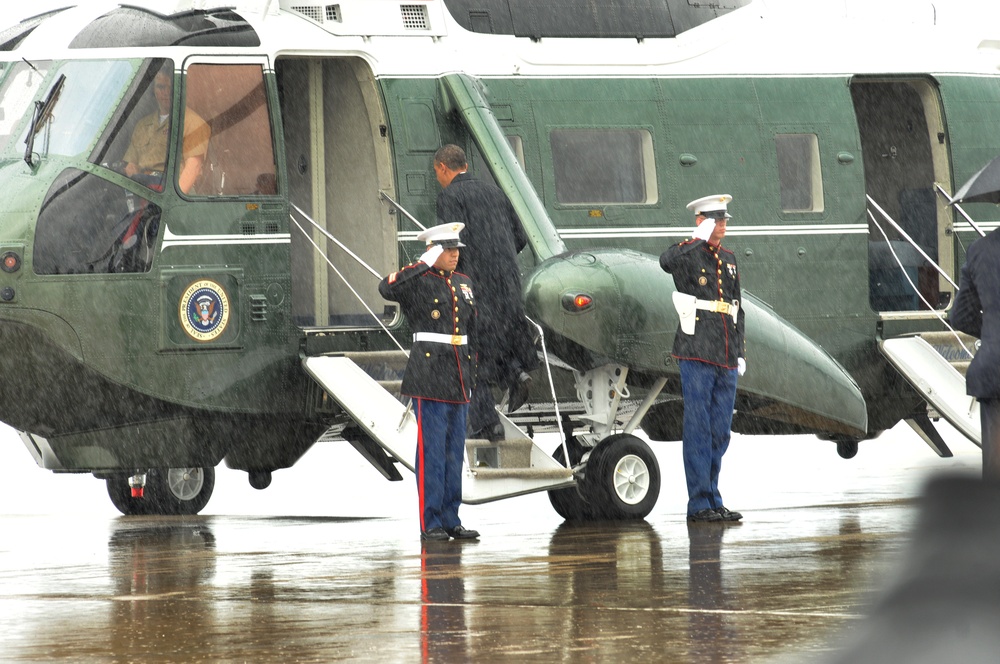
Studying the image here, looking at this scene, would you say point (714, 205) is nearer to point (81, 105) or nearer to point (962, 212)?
point (962, 212)

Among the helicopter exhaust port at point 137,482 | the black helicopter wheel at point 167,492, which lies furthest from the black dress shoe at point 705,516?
the black helicopter wheel at point 167,492

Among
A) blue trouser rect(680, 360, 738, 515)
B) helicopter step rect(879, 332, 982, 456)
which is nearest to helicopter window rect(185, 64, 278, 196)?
blue trouser rect(680, 360, 738, 515)

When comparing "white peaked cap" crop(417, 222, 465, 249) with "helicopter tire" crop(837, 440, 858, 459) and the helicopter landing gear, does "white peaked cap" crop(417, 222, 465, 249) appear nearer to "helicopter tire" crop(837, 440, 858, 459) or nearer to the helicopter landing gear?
the helicopter landing gear

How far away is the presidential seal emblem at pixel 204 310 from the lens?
11.0 m

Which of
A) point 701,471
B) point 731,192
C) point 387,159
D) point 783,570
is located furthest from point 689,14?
point 783,570

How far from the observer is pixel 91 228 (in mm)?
10742

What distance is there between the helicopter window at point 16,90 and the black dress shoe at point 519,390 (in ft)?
12.4

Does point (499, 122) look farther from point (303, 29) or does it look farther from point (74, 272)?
point (74, 272)

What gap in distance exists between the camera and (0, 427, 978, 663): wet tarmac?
5.74 m

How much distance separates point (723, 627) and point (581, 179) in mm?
6754

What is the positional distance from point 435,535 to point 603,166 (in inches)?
148

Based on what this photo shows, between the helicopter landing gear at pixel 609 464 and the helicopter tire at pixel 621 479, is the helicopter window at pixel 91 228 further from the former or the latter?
the helicopter tire at pixel 621 479

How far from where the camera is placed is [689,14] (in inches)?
508

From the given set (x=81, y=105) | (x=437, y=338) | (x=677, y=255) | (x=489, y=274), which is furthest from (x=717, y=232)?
(x=81, y=105)
